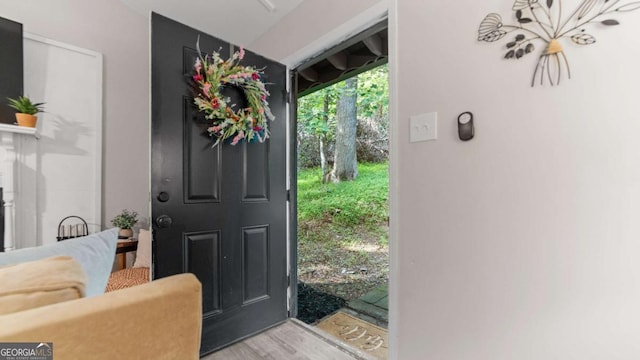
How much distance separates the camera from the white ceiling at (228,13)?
212 centimetres

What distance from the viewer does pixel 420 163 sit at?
133 centimetres

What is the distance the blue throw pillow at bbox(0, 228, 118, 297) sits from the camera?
0.73 metres

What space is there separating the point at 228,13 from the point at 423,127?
6.42 feet

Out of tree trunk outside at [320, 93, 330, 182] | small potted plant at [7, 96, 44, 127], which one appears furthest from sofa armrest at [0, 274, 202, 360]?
tree trunk outside at [320, 93, 330, 182]

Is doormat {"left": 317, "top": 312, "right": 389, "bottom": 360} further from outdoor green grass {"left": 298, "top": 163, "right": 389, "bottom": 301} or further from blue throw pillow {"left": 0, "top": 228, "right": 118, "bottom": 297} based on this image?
blue throw pillow {"left": 0, "top": 228, "right": 118, "bottom": 297}

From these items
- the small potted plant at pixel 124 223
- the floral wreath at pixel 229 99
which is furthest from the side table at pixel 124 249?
the floral wreath at pixel 229 99

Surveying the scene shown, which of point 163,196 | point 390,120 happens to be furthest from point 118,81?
point 390,120

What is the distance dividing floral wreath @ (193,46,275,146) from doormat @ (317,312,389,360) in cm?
158

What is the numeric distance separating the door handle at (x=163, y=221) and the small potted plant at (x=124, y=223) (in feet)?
3.45

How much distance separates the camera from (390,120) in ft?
4.80

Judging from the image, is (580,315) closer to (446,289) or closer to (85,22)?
(446,289)

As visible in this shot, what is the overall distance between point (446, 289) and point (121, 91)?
2939mm

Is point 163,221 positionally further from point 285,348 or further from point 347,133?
point 347,133

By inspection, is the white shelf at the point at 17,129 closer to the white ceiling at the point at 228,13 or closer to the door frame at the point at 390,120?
the white ceiling at the point at 228,13
